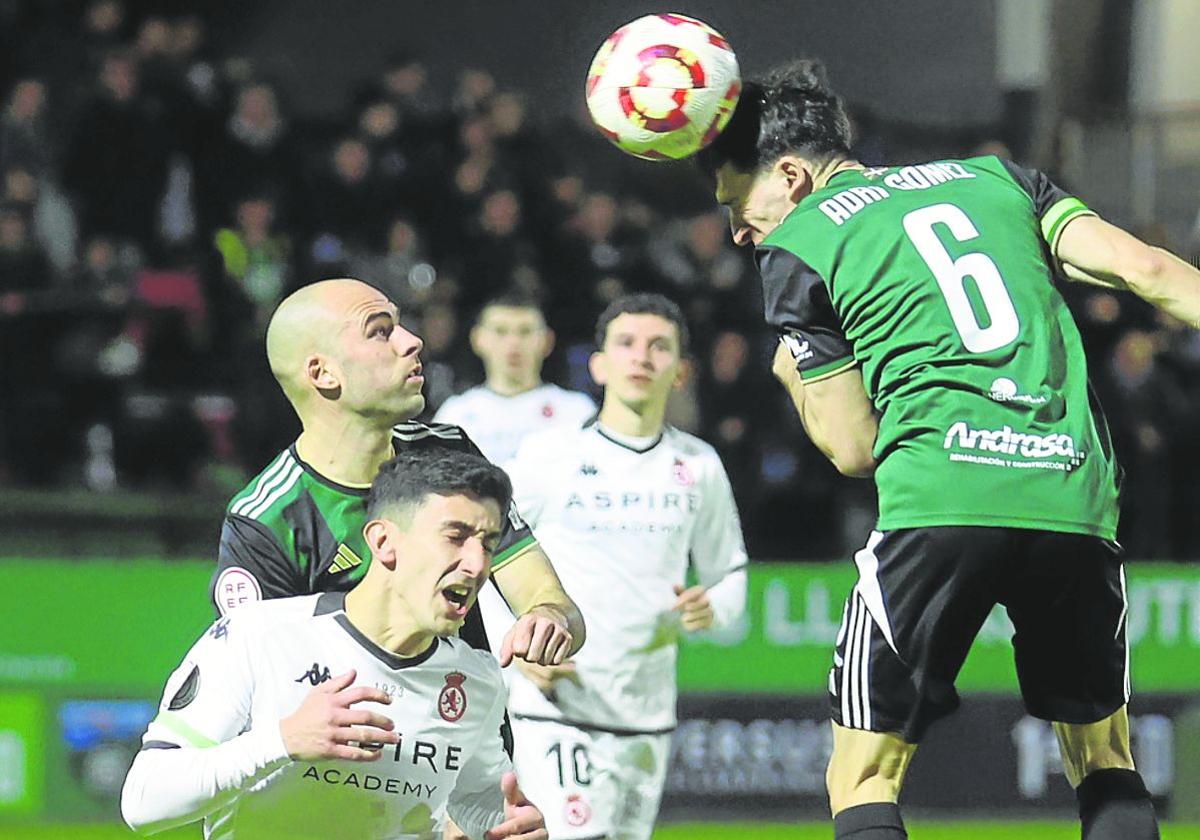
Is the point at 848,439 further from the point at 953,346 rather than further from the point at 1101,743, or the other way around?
the point at 1101,743

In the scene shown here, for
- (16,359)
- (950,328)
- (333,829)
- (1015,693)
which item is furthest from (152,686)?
(950,328)

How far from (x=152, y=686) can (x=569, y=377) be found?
9.85 ft

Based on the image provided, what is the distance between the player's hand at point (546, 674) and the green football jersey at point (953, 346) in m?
2.98

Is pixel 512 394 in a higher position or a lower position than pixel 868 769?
higher

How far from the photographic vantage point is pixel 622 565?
→ 7.81m

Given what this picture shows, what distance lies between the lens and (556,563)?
7867 millimetres

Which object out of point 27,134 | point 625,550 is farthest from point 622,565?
point 27,134

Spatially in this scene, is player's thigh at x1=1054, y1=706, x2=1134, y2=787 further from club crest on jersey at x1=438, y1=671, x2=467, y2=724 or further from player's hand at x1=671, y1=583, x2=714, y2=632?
player's hand at x1=671, y1=583, x2=714, y2=632

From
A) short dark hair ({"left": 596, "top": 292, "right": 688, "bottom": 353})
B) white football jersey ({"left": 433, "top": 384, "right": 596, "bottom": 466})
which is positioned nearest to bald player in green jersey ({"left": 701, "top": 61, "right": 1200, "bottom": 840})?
short dark hair ({"left": 596, "top": 292, "right": 688, "bottom": 353})

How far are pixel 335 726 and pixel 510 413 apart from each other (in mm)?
5490

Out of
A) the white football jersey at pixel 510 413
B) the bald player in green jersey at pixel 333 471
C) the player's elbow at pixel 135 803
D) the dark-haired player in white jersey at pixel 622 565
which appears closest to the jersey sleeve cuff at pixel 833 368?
the bald player in green jersey at pixel 333 471

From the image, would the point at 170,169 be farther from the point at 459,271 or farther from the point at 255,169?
the point at 459,271

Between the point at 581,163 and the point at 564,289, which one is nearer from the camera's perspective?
the point at 564,289

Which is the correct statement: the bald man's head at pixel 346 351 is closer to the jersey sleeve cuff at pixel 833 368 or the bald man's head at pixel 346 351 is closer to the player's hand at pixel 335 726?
the jersey sleeve cuff at pixel 833 368
